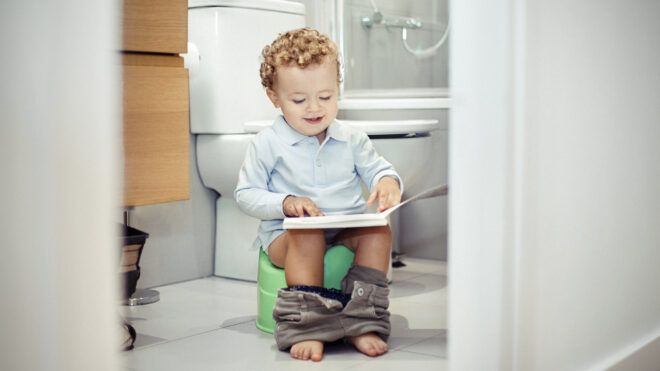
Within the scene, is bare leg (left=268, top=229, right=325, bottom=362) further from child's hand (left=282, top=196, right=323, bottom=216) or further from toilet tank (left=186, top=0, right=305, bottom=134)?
toilet tank (left=186, top=0, right=305, bottom=134)

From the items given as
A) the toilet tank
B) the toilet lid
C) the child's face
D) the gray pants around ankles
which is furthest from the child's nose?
the toilet tank

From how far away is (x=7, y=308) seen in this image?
20.5 inches

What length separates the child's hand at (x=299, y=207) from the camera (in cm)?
138

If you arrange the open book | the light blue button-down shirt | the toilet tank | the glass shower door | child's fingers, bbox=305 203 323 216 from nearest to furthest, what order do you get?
1. the open book
2. child's fingers, bbox=305 203 323 216
3. the light blue button-down shirt
4. the toilet tank
5. the glass shower door

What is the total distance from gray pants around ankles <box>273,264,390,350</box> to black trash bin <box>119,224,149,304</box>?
0.98 ft

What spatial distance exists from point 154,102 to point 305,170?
1.13 ft

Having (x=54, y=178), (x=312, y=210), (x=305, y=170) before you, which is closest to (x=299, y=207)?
(x=312, y=210)

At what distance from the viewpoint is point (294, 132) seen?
150 cm

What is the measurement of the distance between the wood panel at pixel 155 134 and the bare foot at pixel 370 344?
0.41m

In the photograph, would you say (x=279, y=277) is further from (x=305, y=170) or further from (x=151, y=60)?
(x=151, y=60)

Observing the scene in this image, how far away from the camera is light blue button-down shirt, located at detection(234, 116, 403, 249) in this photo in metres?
1.48

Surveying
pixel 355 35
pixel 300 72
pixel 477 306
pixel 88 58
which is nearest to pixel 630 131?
pixel 477 306

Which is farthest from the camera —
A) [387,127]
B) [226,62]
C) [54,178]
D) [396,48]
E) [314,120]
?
[396,48]

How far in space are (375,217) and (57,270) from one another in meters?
0.76
